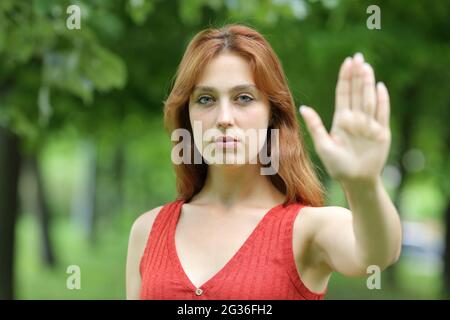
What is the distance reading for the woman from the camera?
6.84 ft

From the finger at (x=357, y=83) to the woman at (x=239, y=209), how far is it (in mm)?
308

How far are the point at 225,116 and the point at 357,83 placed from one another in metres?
0.59

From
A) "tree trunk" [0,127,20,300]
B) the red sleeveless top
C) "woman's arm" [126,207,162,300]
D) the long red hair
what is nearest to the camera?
the red sleeveless top

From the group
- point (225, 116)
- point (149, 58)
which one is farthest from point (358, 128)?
point (149, 58)

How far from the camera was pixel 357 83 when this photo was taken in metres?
1.68

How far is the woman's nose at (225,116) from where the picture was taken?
7.16 feet

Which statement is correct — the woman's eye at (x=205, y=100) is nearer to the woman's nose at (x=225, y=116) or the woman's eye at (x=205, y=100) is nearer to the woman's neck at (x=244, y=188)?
the woman's nose at (x=225, y=116)

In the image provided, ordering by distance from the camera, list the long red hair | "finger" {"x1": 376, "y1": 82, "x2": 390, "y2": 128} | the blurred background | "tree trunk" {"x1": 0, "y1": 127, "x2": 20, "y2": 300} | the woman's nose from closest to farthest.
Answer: "finger" {"x1": 376, "y1": 82, "x2": 390, "y2": 128} → the woman's nose → the long red hair → the blurred background → "tree trunk" {"x1": 0, "y1": 127, "x2": 20, "y2": 300}

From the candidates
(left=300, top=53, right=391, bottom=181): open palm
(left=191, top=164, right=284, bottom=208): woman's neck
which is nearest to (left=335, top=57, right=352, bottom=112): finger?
(left=300, top=53, right=391, bottom=181): open palm

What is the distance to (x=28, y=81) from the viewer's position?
18.6ft

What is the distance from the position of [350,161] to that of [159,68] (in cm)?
476

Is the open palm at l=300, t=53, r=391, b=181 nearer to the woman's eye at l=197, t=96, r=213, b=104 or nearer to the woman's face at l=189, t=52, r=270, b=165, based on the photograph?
the woman's face at l=189, t=52, r=270, b=165

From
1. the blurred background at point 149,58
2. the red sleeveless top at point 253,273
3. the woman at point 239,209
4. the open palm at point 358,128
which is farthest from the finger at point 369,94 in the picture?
the blurred background at point 149,58
